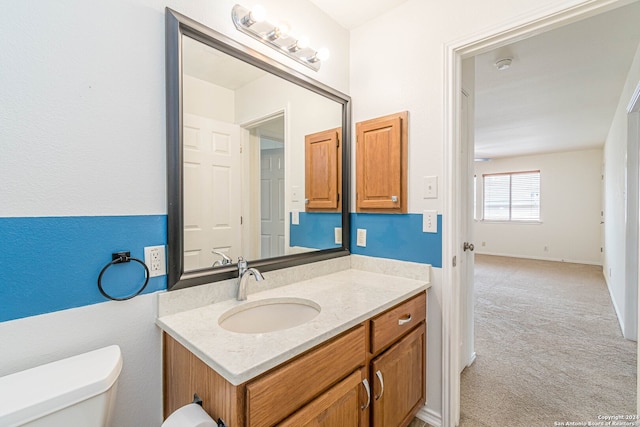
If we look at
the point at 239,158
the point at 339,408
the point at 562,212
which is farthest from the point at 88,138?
the point at 562,212

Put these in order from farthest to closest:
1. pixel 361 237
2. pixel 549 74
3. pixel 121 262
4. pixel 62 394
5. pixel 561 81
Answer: pixel 561 81, pixel 549 74, pixel 361 237, pixel 121 262, pixel 62 394

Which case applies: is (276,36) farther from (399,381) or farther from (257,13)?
(399,381)

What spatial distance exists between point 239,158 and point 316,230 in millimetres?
662

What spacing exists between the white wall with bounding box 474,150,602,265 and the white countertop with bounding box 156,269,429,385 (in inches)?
256

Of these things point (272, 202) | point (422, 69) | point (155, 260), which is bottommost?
point (155, 260)

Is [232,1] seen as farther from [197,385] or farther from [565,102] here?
[565,102]

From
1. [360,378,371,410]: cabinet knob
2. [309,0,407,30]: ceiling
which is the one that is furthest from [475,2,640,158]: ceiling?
[360,378,371,410]: cabinet knob

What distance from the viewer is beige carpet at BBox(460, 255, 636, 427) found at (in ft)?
5.73

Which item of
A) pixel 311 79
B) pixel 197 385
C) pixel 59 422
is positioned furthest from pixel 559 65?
pixel 59 422

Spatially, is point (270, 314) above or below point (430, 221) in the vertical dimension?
below

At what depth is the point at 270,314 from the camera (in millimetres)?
1339

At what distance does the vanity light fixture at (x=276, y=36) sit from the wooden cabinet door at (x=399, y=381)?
5.18ft

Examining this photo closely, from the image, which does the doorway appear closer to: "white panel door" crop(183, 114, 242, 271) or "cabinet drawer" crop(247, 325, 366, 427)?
"white panel door" crop(183, 114, 242, 271)

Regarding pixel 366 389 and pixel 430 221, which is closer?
pixel 366 389
